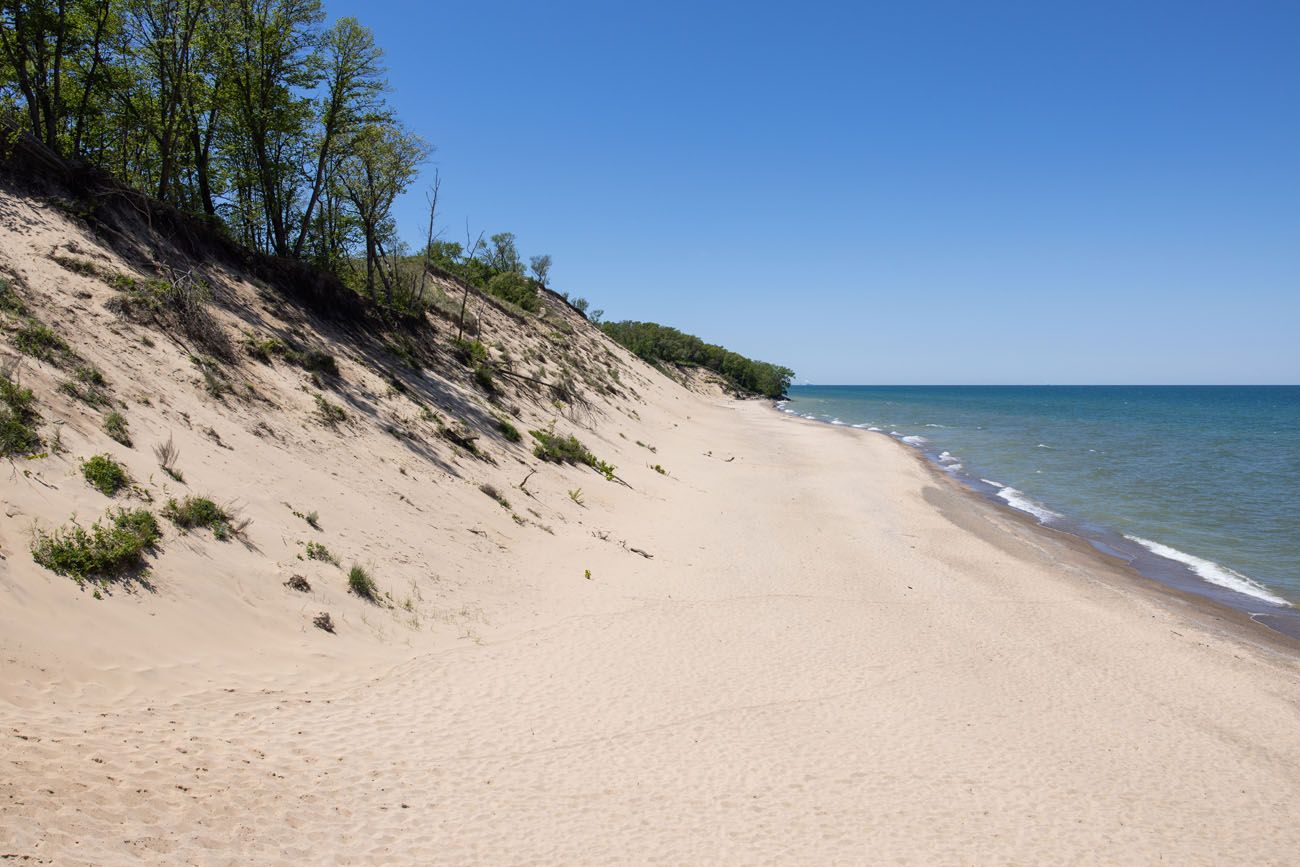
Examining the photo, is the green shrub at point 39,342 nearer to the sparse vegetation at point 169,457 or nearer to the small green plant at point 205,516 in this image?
the sparse vegetation at point 169,457

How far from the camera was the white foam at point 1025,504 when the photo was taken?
28.4m

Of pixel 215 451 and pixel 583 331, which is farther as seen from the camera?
pixel 583 331

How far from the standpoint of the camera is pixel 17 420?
9695 mm

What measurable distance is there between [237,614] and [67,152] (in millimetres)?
21452

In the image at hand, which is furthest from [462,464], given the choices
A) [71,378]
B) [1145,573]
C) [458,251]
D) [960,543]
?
[458,251]

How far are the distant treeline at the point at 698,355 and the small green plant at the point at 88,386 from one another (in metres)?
84.5

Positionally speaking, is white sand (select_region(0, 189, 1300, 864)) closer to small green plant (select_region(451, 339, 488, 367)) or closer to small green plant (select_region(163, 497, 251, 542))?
small green plant (select_region(163, 497, 251, 542))

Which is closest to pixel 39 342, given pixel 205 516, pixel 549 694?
pixel 205 516

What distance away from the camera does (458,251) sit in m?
57.7

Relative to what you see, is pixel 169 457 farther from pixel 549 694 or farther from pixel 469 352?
pixel 469 352

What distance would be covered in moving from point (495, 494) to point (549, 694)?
30.9 feet

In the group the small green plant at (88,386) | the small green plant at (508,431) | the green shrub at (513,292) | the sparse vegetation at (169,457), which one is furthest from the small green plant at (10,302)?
the green shrub at (513,292)

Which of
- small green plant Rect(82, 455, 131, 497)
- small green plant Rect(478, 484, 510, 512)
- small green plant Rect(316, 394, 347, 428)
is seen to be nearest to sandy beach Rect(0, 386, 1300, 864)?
small green plant Rect(478, 484, 510, 512)

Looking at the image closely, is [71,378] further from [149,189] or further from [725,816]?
[149,189]
